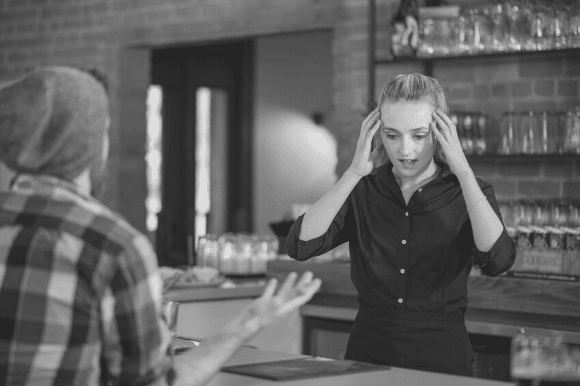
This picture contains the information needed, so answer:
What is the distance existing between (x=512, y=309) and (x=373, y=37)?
232 centimetres

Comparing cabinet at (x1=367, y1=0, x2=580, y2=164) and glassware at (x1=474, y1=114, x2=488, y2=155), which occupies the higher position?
cabinet at (x1=367, y1=0, x2=580, y2=164)

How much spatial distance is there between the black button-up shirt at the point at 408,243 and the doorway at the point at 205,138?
5.53 meters

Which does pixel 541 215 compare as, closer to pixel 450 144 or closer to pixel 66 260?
pixel 450 144

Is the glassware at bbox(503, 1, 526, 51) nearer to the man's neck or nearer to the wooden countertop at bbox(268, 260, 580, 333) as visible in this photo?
the wooden countertop at bbox(268, 260, 580, 333)

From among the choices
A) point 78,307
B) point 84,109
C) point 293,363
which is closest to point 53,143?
point 84,109

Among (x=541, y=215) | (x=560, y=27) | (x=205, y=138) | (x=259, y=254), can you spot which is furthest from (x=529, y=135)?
(x=205, y=138)

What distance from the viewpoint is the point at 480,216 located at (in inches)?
98.9

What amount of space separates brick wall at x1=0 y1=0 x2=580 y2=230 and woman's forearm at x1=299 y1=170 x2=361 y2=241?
2525 millimetres

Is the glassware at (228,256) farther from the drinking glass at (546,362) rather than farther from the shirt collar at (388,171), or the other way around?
the drinking glass at (546,362)

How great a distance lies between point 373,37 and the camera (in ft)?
17.9

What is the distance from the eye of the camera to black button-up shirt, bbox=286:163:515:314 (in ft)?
8.71

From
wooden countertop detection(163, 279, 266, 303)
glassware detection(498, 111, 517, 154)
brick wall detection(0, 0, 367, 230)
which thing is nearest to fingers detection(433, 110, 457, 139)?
wooden countertop detection(163, 279, 266, 303)

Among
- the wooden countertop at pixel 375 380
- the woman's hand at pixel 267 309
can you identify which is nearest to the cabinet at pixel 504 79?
the wooden countertop at pixel 375 380

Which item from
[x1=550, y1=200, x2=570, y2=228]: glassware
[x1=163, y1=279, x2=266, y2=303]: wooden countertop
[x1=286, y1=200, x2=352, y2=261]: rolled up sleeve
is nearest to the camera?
[x1=286, y1=200, x2=352, y2=261]: rolled up sleeve
